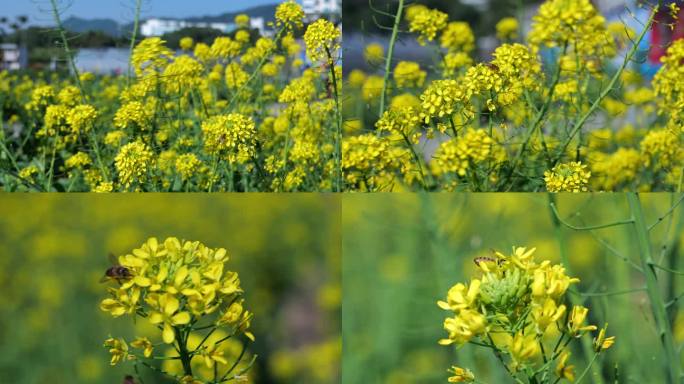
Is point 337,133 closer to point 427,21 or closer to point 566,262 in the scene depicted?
point 427,21

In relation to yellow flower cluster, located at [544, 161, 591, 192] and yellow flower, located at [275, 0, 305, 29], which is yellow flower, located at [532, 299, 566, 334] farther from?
yellow flower, located at [275, 0, 305, 29]

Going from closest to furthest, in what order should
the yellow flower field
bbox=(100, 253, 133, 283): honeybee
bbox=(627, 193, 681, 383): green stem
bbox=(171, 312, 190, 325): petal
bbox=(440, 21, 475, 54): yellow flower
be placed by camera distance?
bbox=(171, 312, 190, 325): petal
bbox=(100, 253, 133, 283): honeybee
bbox=(627, 193, 681, 383): green stem
the yellow flower field
bbox=(440, 21, 475, 54): yellow flower

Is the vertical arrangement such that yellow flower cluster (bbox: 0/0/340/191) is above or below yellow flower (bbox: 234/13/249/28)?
below

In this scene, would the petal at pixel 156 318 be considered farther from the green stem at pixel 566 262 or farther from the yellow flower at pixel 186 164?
the green stem at pixel 566 262

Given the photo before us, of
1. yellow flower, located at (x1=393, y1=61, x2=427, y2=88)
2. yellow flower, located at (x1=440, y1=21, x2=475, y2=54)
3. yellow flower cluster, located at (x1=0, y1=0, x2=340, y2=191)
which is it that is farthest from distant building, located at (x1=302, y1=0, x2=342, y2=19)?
yellow flower, located at (x1=440, y1=21, x2=475, y2=54)

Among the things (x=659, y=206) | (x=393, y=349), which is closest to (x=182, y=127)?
(x=393, y=349)

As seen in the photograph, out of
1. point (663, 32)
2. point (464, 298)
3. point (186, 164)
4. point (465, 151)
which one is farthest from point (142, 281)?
point (663, 32)
